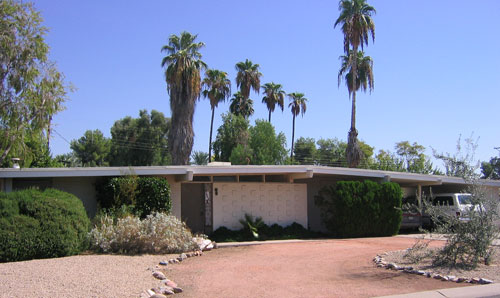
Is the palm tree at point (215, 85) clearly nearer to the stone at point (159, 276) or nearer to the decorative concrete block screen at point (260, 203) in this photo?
the decorative concrete block screen at point (260, 203)

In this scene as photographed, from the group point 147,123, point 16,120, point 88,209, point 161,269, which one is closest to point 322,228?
point 88,209

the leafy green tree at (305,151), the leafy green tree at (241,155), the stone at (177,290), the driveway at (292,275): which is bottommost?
the driveway at (292,275)

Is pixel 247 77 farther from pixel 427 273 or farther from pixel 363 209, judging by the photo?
pixel 427 273

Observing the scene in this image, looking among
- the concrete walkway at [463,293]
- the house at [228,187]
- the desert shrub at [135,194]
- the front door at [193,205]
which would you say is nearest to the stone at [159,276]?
the concrete walkway at [463,293]

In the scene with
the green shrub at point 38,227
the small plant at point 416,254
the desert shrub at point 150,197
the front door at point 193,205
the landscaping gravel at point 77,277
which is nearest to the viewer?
the landscaping gravel at point 77,277

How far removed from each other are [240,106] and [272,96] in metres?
3.56

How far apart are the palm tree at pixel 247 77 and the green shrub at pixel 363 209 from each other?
23.1m

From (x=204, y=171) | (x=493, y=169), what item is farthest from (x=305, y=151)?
(x=493, y=169)

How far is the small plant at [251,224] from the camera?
54.9ft

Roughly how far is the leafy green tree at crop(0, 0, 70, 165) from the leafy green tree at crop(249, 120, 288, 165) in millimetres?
23117

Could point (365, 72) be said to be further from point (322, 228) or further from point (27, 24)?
point (27, 24)

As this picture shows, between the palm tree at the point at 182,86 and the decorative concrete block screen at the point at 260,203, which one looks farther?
the palm tree at the point at 182,86

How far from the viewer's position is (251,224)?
16984 millimetres

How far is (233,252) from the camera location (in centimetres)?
1309
